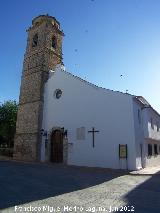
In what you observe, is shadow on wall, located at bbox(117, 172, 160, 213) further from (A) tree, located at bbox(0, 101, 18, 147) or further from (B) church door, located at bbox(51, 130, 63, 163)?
(A) tree, located at bbox(0, 101, 18, 147)

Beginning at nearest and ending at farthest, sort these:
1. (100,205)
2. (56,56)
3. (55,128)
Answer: (100,205) → (55,128) → (56,56)

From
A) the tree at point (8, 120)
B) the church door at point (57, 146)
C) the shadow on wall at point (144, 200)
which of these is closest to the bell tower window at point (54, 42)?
the church door at point (57, 146)

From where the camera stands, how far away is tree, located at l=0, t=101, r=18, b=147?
29797 mm

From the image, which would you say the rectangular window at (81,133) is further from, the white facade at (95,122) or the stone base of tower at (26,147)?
the stone base of tower at (26,147)

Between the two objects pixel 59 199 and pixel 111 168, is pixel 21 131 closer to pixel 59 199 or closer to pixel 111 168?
pixel 111 168

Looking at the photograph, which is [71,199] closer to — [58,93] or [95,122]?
[95,122]

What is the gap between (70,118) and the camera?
1923cm

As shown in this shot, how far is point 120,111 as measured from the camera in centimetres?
1675

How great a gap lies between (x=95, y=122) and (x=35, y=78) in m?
8.03

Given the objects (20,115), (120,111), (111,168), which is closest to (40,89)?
(20,115)

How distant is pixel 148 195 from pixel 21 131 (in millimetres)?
16279

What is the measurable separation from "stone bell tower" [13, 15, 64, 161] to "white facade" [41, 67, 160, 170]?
0.89 meters

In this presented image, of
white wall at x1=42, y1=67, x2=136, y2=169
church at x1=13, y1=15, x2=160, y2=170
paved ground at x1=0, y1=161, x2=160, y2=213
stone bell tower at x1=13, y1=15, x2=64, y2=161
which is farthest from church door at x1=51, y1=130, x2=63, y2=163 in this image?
paved ground at x1=0, y1=161, x2=160, y2=213

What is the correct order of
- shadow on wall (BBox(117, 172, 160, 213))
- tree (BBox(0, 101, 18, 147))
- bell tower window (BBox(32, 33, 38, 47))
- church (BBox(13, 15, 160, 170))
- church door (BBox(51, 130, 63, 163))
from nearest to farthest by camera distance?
shadow on wall (BBox(117, 172, 160, 213)) < church (BBox(13, 15, 160, 170)) < church door (BBox(51, 130, 63, 163)) < bell tower window (BBox(32, 33, 38, 47)) < tree (BBox(0, 101, 18, 147))
